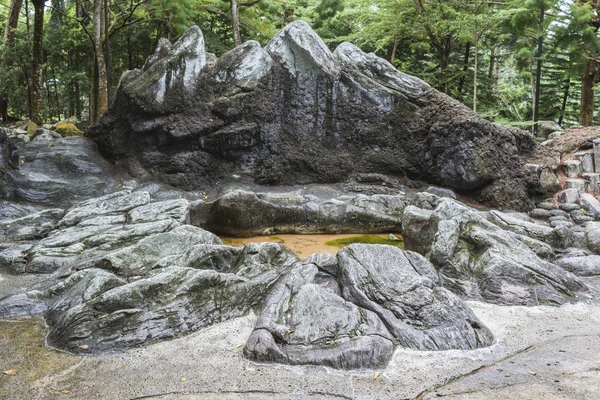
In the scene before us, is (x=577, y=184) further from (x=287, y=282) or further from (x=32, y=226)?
(x=32, y=226)

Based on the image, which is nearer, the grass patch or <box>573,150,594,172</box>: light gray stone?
the grass patch

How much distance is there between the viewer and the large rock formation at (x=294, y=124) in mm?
10508

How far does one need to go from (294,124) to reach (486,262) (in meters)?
6.59

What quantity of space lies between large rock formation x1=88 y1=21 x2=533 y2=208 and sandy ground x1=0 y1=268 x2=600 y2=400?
21.8 feet

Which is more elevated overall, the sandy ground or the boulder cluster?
the boulder cluster

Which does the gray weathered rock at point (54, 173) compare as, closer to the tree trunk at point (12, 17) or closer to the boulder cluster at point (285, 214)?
the boulder cluster at point (285, 214)

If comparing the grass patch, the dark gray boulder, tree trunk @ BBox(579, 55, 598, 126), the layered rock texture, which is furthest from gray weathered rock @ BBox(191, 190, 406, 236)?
tree trunk @ BBox(579, 55, 598, 126)

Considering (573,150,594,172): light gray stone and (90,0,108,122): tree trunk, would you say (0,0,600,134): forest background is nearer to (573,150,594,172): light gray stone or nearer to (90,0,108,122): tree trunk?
(90,0,108,122): tree trunk

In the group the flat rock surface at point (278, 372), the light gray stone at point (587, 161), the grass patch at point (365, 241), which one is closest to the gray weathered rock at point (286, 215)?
the grass patch at point (365, 241)

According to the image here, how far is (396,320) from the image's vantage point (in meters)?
4.39

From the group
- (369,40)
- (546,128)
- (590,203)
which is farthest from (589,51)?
(369,40)

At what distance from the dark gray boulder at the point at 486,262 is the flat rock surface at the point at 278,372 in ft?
3.12

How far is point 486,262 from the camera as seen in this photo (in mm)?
5664

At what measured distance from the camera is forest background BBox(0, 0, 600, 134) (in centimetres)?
1409
